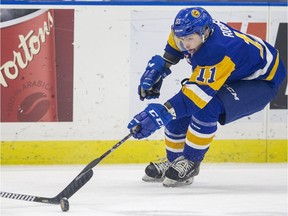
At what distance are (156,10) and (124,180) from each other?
3.59 ft

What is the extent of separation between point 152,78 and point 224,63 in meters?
0.42

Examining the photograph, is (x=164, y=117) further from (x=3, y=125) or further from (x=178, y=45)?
(x=3, y=125)

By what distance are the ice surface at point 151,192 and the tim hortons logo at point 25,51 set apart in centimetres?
52

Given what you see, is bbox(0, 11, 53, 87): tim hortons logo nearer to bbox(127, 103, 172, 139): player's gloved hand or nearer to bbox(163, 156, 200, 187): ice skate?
bbox(163, 156, 200, 187): ice skate

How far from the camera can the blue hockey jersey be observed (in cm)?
349

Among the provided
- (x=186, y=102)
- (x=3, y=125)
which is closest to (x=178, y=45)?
(x=186, y=102)

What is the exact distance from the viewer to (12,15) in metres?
4.50

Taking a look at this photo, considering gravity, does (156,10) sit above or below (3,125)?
above

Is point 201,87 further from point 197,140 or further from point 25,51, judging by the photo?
point 25,51

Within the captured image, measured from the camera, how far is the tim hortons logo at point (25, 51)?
450 centimetres

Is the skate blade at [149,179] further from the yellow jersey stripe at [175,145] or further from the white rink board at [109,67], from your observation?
the white rink board at [109,67]

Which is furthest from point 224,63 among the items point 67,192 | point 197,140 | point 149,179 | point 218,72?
point 67,192

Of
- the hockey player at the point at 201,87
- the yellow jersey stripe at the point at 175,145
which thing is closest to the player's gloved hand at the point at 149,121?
the hockey player at the point at 201,87

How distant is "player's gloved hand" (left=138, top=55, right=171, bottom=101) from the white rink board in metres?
0.71
